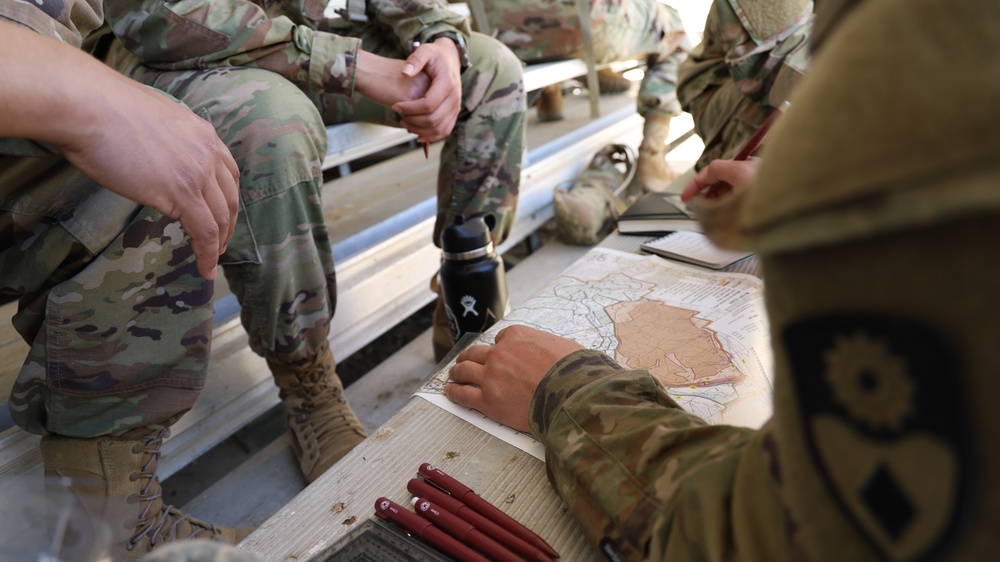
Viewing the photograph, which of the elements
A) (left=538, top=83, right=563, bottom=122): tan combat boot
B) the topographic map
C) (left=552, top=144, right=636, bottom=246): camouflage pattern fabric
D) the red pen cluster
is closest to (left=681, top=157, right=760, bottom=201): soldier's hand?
the topographic map

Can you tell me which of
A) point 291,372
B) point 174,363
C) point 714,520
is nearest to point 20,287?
point 174,363

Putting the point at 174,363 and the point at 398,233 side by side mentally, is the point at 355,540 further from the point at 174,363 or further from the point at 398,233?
the point at 398,233

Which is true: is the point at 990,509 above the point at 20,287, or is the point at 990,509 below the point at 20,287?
above

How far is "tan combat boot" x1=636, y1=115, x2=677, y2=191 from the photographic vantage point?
2.40 metres

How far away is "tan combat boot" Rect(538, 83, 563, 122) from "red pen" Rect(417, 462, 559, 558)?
240 cm

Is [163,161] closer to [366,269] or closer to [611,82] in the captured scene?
[366,269]

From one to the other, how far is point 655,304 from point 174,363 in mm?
658

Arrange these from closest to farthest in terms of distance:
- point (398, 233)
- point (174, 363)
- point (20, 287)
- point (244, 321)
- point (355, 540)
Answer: point (355, 540), point (20, 287), point (174, 363), point (244, 321), point (398, 233)

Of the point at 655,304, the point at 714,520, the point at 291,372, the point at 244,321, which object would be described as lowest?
the point at 291,372

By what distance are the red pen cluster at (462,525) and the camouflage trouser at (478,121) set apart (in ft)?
2.89

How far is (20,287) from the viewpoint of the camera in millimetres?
697

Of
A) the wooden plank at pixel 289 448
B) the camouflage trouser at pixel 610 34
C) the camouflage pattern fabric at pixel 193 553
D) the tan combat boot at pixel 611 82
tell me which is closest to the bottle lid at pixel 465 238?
the wooden plank at pixel 289 448

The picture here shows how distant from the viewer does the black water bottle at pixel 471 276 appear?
3.30 ft

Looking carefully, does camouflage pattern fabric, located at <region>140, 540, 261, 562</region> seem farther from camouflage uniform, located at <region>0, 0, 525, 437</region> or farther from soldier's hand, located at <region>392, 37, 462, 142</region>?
soldier's hand, located at <region>392, 37, 462, 142</region>
